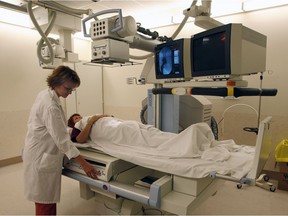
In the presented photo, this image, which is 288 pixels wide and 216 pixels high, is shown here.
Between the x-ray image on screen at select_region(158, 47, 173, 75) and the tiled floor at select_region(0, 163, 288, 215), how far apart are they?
1.43 m

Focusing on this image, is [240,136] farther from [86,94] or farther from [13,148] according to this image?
[13,148]

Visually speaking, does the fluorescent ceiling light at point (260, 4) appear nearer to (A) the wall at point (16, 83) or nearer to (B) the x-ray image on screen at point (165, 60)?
(B) the x-ray image on screen at point (165, 60)

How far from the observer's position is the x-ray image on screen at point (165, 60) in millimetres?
1692

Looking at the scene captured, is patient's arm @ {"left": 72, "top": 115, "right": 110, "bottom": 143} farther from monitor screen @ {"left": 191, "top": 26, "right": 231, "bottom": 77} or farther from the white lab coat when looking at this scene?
monitor screen @ {"left": 191, "top": 26, "right": 231, "bottom": 77}

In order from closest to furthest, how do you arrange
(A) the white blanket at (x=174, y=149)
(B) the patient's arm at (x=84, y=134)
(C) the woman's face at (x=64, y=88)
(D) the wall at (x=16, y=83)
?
(A) the white blanket at (x=174, y=149)
(C) the woman's face at (x=64, y=88)
(B) the patient's arm at (x=84, y=134)
(D) the wall at (x=16, y=83)

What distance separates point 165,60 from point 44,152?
3.88 ft

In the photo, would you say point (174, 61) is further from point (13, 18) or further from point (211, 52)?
point (13, 18)

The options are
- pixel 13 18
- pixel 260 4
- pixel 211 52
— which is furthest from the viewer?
pixel 13 18

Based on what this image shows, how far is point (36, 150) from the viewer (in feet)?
5.56

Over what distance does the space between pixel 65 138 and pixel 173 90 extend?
34.2 inches

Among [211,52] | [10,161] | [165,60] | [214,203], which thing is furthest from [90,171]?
[10,161]

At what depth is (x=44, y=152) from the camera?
1.70 m

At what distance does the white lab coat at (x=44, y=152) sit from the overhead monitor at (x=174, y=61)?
855 millimetres

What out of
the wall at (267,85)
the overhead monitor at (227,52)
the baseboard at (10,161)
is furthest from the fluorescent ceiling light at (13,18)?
the overhead monitor at (227,52)
